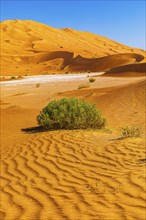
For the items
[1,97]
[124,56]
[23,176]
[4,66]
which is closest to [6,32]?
[4,66]

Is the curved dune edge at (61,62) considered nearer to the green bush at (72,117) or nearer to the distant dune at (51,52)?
the distant dune at (51,52)

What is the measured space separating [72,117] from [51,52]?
205 ft

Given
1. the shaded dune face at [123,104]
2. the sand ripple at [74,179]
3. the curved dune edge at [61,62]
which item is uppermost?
the curved dune edge at [61,62]

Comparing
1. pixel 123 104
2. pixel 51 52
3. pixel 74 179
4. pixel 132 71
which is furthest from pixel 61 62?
pixel 74 179

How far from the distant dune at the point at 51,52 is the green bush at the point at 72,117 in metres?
Answer: 42.5

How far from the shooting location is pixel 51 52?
72.6 m

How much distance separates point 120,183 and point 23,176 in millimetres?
1903

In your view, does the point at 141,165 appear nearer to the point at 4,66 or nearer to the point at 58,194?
the point at 58,194

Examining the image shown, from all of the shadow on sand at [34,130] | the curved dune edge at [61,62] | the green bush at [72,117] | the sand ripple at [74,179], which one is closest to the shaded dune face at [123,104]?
the green bush at [72,117]

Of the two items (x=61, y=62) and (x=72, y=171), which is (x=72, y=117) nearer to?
(x=72, y=171)

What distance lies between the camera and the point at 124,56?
5859cm

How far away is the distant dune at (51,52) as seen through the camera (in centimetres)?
5862

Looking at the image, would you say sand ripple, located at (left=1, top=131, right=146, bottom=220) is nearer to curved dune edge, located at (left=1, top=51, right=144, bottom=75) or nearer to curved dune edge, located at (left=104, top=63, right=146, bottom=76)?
curved dune edge, located at (left=104, top=63, right=146, bottom=76)

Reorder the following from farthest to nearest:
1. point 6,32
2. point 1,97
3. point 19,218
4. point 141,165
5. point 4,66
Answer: point 6,32
point 4,66
point 1,97
point 141,165
point 19,218
